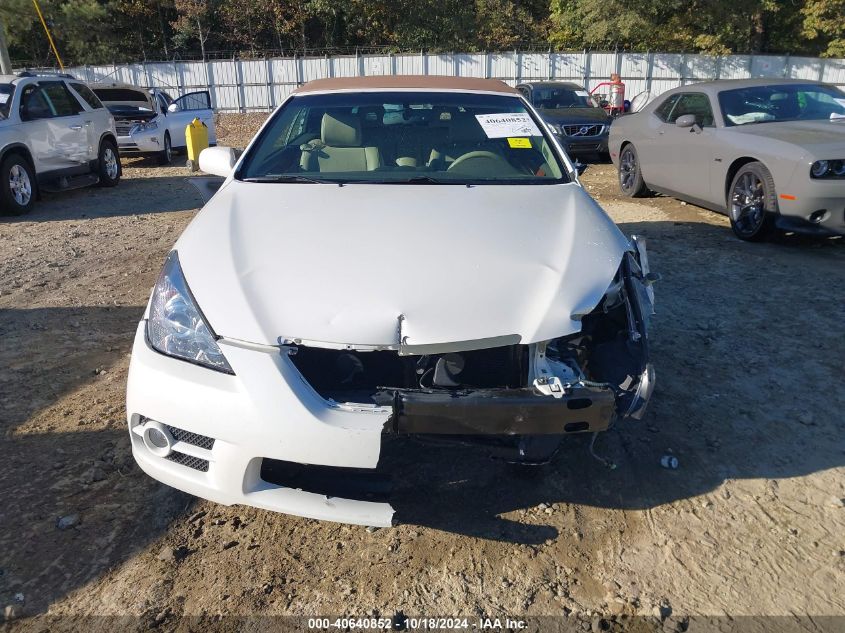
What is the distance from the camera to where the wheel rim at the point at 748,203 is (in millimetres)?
6521

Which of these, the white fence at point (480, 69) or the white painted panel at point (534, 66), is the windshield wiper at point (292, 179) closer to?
the white fence at point (480, 69)

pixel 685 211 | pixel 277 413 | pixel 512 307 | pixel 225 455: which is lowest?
pixel 685 211

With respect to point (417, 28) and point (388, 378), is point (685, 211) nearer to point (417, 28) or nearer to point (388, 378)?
point (388, 378)

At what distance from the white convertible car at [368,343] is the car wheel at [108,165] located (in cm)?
848

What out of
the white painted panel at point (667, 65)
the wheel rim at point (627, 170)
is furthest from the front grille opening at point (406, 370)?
the white painted panel at point (667, 65)

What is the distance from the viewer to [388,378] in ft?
8.45

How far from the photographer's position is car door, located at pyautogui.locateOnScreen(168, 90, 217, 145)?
46.0 feet

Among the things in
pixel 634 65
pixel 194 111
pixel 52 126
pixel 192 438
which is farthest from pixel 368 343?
pixel 634 65

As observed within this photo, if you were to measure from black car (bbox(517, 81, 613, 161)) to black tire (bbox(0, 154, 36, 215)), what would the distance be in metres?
7.86

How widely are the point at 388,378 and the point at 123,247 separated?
18.4ft

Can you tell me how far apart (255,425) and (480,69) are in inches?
975

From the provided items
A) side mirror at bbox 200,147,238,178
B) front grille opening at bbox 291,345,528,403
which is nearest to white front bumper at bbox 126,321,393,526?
front grille opening at bbox 291,345,528,403

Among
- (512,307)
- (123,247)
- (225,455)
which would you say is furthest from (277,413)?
(123,247)

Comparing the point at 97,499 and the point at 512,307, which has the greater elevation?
the point at 512,307
